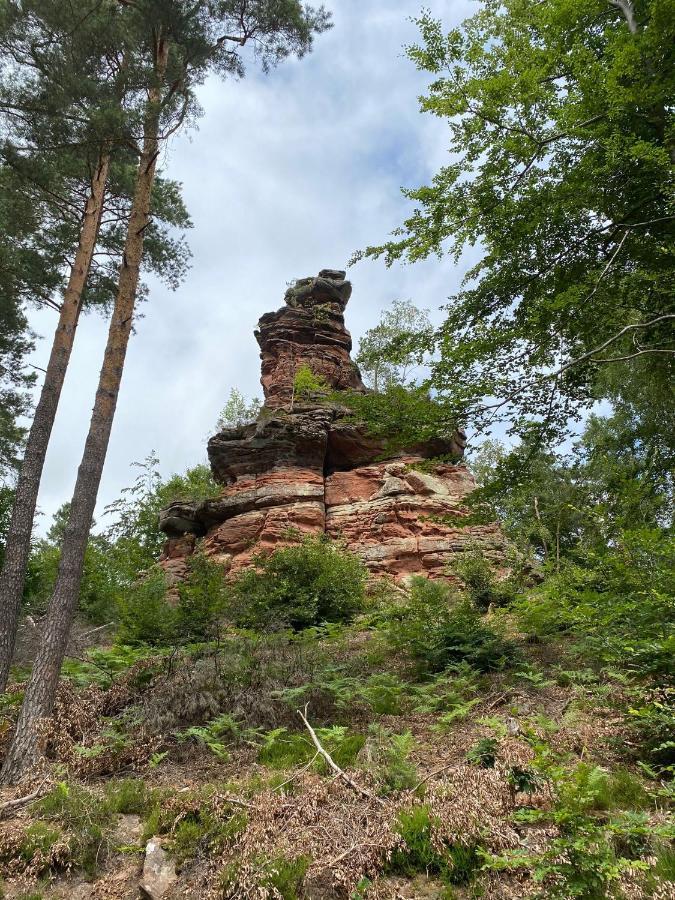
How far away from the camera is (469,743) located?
5.24 m

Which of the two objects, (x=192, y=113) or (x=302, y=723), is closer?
(x=302, y=723)

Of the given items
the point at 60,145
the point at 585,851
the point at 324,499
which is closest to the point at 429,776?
the point at 585,851

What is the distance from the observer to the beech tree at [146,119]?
707 cm

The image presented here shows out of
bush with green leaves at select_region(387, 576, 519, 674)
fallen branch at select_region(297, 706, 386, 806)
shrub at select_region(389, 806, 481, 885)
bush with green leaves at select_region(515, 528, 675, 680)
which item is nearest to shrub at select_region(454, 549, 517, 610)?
bush with green leaves at select_region(387, 576, 519, 674)

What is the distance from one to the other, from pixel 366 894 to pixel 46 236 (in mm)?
14486

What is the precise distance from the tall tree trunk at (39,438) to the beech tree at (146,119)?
160 centimetres

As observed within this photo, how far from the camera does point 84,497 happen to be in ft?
25.6

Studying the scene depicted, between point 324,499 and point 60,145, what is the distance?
493 inches

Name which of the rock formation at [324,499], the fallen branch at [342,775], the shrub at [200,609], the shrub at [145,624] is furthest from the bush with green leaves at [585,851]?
the rock formation at [324,499]

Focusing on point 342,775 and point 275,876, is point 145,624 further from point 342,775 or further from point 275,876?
point 275,876

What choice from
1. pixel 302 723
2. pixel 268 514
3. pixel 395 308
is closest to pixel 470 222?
pixel 302 723

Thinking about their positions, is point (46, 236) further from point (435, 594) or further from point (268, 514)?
point (435, 594)

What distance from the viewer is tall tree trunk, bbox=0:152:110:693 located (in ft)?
26.8

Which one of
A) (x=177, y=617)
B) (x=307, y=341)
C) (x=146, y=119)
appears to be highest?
(x=307, y=341)
